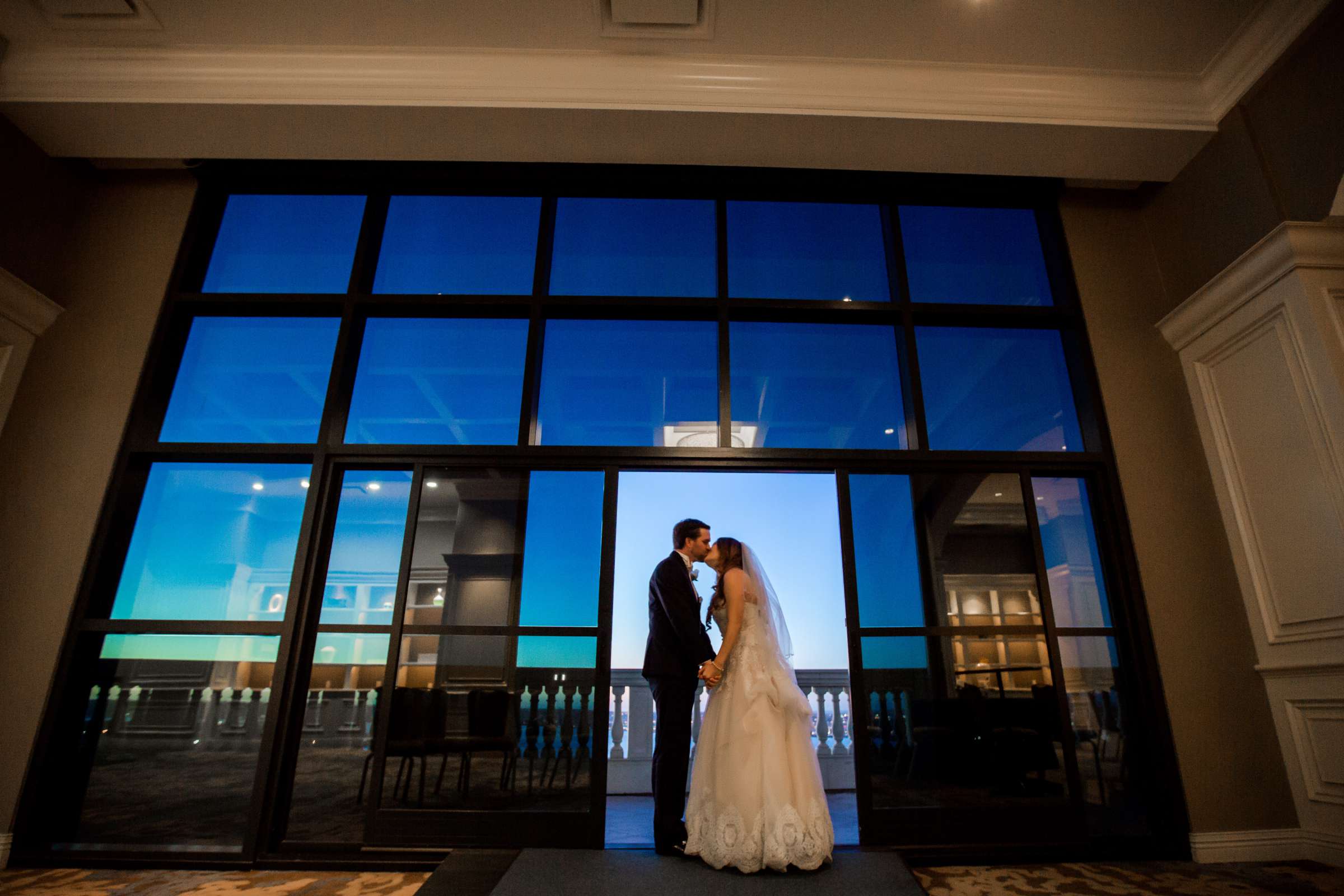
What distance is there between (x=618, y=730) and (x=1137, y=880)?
3769 millimetres

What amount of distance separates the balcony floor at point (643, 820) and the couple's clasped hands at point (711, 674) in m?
0.83

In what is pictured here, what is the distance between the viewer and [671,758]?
302 cm

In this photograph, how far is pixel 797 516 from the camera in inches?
295

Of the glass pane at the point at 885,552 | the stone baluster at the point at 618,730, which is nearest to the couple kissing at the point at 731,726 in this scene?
the glass pane at the point at 885,552

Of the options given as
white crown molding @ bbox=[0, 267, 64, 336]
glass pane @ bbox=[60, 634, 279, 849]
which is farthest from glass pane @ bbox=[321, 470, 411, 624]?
white crown molding @ bbox=[0, 267, 64, 336]

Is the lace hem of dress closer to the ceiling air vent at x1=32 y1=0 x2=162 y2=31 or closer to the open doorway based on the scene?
the open doorway

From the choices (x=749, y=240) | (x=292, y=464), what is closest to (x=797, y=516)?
(x=749, y=240)

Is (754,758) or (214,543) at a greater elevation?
(214,543)

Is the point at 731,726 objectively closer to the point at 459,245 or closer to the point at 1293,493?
the point at 1293,493

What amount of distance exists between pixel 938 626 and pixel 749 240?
2.41 metres

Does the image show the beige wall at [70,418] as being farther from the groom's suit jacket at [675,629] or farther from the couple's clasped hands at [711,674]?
the couple's clasped hands at [711,674]

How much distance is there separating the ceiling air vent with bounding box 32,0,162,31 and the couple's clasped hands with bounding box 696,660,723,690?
400 cm

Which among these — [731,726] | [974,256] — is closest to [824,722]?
[731,726]

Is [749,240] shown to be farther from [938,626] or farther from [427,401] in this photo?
[938,626]
